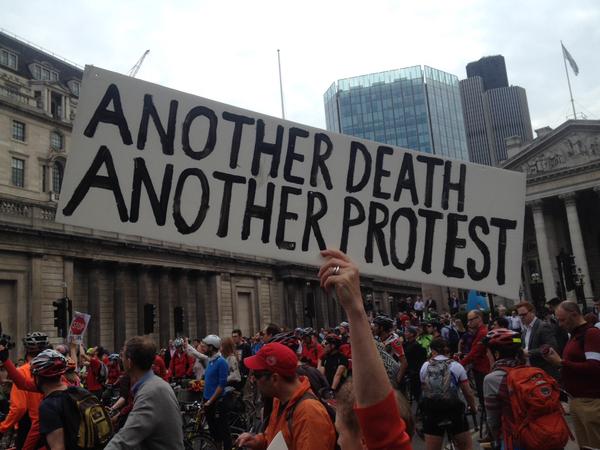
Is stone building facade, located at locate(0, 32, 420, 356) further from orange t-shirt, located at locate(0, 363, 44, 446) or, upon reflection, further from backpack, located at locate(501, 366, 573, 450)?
backpack, located at locate(501, 366, 573, 450)

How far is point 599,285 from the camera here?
5688 centimetres

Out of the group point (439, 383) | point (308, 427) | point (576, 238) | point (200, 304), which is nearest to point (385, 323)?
point (439, 383)

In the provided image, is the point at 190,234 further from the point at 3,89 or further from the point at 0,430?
the point at 3,89

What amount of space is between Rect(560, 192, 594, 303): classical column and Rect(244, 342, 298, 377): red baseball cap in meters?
54.5

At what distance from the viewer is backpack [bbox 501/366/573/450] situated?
180 inches

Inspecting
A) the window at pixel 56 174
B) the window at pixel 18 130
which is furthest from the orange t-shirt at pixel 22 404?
the window at pixel 56 174

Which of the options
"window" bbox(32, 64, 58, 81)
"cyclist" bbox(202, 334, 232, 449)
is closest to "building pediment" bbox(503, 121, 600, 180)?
"window" bbox(32, 64, 58, 81)

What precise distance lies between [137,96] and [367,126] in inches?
4448

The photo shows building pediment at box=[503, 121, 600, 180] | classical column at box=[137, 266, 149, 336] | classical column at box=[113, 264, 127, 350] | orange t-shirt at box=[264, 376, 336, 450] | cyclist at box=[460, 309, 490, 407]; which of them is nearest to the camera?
orange t-shirt at box=[264, 376, 336, 450]

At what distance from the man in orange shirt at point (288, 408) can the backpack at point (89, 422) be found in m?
1.28

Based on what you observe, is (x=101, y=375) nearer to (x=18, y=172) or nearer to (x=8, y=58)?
(x=18, y=172)

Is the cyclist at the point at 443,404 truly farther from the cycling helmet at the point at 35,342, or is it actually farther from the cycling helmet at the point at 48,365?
the cycling helmet at the point at 35,342

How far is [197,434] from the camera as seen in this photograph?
9.05 meters

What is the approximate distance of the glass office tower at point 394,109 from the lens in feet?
368
